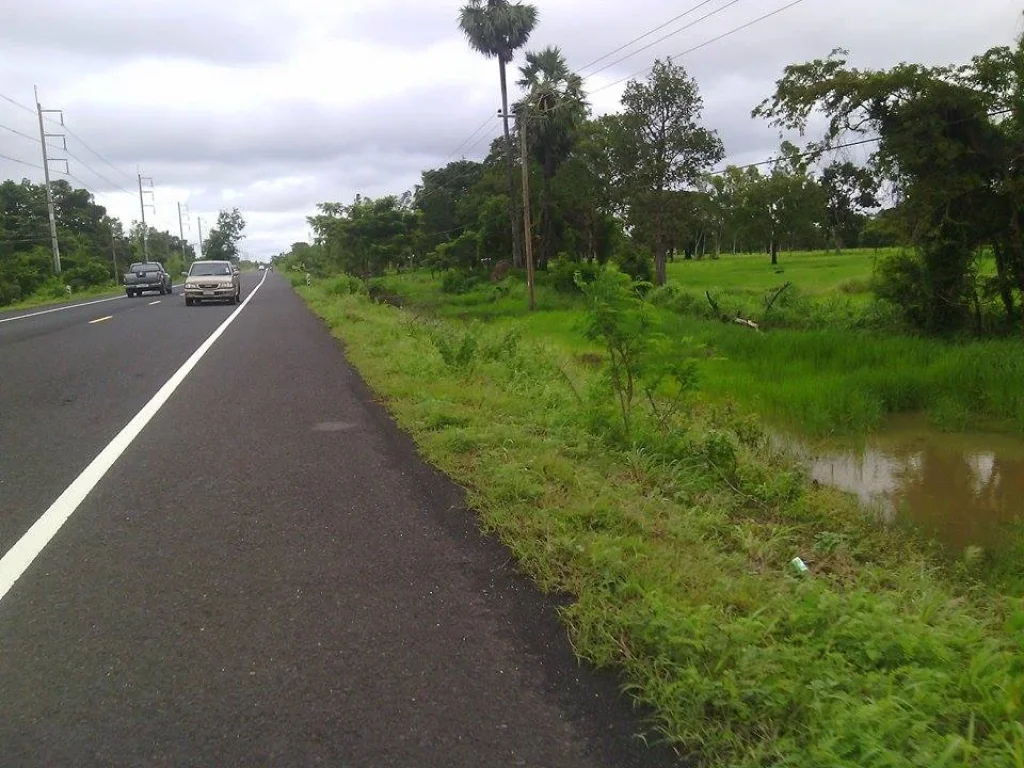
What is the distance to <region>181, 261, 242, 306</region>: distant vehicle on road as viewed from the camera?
1220 inches

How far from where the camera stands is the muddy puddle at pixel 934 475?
309 inches

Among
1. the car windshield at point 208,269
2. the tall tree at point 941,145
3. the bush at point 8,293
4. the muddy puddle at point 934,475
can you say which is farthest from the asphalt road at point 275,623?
the bush at point 8,293

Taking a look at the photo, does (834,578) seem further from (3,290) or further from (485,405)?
(3,290)

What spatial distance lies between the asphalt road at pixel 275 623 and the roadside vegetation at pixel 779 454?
0.34 m

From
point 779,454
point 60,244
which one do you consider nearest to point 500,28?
point 779,454

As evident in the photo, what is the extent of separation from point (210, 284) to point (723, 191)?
4662 cm

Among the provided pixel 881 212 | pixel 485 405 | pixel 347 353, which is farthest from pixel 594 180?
pixel 485 405

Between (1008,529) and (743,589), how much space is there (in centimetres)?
466

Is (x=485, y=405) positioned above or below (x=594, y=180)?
below

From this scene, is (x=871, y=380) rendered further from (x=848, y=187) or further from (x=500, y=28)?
(x=500, y=28)

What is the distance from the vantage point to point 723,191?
6606 centimetres

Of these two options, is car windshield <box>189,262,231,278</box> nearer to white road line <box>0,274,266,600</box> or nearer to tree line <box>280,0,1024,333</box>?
tree line <box>280,0,1024,333</box>

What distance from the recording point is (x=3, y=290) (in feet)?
137

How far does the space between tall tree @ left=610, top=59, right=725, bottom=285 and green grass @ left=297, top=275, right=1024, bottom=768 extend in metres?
29.8
